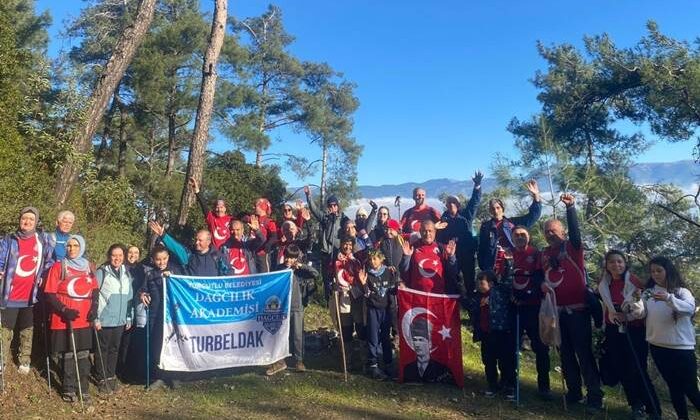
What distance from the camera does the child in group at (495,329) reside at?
691 centimetres

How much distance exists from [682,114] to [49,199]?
1802cm

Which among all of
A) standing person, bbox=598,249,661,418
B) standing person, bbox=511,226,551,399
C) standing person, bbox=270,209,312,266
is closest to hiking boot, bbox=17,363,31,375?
standing person, bbox=270,209,312,266

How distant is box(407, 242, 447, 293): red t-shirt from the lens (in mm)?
7410

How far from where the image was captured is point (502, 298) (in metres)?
6.92

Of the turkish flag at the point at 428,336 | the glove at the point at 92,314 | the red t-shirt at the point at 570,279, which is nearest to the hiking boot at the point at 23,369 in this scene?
the glove at the point at 92,314

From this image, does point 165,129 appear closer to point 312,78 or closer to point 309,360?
point 312,78

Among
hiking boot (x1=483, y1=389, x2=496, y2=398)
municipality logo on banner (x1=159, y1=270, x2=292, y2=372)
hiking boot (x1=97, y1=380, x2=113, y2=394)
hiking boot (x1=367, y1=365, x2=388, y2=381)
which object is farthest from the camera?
hiking boot (x1=367, y1=365, x2=388, y2=381)

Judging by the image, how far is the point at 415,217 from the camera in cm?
900

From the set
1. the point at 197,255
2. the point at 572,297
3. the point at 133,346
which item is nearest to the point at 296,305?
the point at 197,255

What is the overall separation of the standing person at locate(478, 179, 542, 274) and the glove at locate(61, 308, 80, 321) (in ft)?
18.2

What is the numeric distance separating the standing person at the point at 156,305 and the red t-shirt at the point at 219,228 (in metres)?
1.43

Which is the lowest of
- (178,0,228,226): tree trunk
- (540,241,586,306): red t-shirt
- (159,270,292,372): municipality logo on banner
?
(159,270,292,372): municipality logo on banner

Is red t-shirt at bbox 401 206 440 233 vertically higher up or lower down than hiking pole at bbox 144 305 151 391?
higher up

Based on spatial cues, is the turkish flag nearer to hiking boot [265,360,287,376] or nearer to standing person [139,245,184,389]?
hiking boot [265,360,287,376]
